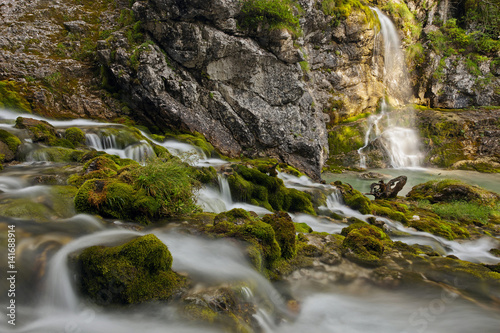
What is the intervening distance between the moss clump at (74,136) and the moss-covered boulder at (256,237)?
919cm

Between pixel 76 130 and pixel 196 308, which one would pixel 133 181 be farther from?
pixel 76 130

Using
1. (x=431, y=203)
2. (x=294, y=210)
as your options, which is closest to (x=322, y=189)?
(x=294, y=210)

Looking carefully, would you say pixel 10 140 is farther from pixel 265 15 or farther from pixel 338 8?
pixel 338 8

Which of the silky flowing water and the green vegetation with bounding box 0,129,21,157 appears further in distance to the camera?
the green vegetation with bounding box 0,129,21,157

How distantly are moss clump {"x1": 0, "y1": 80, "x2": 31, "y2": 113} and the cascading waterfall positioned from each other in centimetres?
2355

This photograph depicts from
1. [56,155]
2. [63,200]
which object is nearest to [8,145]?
[56,155]

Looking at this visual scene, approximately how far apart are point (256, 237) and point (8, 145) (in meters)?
A: 9.15

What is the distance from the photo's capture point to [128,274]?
3191 millimetres

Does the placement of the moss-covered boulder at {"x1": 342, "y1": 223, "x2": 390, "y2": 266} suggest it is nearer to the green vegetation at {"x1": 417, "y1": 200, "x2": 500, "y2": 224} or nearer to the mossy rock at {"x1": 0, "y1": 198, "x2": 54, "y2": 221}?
the mossy rock at {"x1": 0, "y1": 198, "x2": 54, "y2": 221}

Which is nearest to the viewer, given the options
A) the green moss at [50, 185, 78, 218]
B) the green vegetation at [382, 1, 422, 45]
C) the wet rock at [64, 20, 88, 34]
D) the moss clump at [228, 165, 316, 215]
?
the green moss at [50, 185, 78, 218]

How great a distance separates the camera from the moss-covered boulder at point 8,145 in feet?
27.6

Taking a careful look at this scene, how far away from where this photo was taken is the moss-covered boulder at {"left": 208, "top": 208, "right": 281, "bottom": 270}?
14.2ft

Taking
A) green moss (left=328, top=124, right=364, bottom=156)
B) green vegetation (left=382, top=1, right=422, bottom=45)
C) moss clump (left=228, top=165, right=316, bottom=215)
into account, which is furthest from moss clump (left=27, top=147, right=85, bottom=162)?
green vegetation (left=382, top=1, right=422, bottom=45)

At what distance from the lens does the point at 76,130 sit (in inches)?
448
